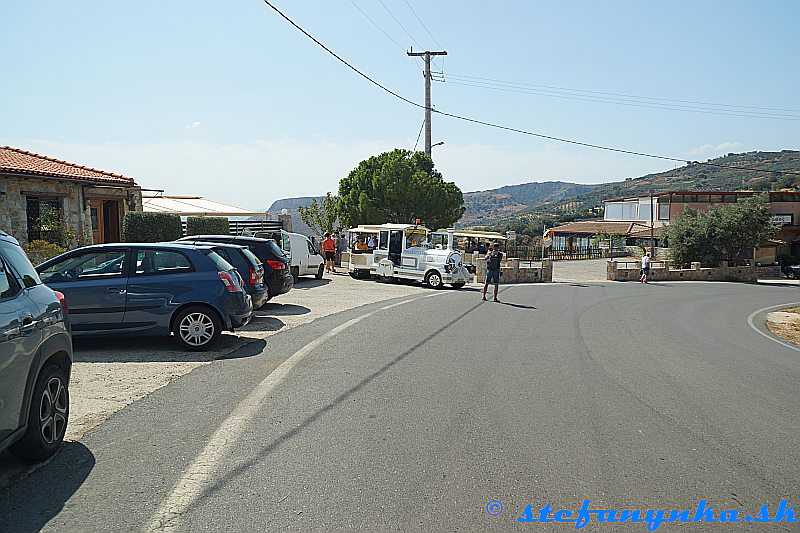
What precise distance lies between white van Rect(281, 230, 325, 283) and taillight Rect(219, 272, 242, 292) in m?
12.4

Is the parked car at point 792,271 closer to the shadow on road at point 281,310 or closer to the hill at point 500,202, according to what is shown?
the shadow on road at point 281,310

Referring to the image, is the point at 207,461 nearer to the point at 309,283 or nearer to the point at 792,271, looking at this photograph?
the point at 309,283

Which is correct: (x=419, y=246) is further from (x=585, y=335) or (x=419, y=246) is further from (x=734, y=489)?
(x=734, y=489)

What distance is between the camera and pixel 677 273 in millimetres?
36281

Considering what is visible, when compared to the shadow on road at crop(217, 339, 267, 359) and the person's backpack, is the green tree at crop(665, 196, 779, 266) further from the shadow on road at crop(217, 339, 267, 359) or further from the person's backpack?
the shadow on road at crop(217, 339, 267, 359)

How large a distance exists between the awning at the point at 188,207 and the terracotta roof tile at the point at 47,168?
12.0 feet

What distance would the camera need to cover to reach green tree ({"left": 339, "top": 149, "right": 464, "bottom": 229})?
3734cm

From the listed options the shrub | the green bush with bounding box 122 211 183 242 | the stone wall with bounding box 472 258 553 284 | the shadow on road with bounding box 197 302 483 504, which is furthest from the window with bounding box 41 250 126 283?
the stone wall with bounding box 472 258 553 284

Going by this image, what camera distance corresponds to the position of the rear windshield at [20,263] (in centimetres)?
533

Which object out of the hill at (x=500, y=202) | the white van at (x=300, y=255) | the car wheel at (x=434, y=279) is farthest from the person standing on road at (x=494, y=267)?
the hill at (x=500, y=202)

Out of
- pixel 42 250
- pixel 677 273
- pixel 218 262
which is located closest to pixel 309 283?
pixel 42 250

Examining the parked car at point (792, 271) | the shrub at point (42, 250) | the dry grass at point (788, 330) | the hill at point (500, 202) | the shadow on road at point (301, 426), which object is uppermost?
the hill at point (500, 202)

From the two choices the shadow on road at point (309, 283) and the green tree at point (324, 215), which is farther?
the green tree at point (324, 215)

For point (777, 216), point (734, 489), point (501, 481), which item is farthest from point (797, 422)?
point (777, 216)
